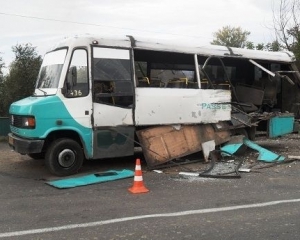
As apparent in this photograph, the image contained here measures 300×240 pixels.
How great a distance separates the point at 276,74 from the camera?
1141cm

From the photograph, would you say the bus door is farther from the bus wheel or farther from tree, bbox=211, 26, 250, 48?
tree, bbox=211, 26, 250, 48

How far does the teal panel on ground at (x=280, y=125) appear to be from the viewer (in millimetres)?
11453

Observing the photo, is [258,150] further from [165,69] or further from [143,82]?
[143,82]

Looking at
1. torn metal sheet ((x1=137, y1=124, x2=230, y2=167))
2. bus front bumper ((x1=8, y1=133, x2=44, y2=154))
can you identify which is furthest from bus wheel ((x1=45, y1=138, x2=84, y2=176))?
torn metal sheet ((x1=137, y1=124, x2=230, y2=167))

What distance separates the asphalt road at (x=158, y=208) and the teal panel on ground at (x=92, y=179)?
0.18 m

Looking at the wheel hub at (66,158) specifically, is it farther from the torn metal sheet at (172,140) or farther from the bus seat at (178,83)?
the bus seat at (178,83)

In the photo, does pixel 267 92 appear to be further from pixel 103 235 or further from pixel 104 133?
pixel 103 235

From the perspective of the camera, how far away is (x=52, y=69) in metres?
9.06

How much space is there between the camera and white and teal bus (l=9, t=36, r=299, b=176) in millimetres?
8531

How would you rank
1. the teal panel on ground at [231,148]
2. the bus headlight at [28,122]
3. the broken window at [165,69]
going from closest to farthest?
the bus headlight at [28,122], the broken window at [165,69], the teal panel on ground at [231,148]

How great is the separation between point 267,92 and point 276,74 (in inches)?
51.2

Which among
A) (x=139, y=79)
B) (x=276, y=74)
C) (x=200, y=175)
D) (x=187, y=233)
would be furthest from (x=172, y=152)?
(x=187, y=233)

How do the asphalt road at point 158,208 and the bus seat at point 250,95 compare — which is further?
the bus seat at point 250,95

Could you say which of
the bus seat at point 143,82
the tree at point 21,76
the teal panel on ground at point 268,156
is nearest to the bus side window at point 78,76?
the bus seat at point 143,82
